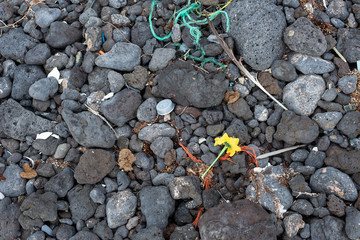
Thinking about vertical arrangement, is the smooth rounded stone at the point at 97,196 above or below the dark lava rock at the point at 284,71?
below

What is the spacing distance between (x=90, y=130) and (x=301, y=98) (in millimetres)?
2273

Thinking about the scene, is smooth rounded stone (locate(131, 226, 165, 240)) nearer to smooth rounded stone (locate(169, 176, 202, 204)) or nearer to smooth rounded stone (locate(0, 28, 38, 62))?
smooth rounded stone (locate(169, 176, 202, 204))

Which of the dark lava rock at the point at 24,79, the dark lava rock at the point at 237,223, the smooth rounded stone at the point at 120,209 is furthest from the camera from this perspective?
the dark lava rock at the point at 24,79

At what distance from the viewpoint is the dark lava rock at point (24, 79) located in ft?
12.4

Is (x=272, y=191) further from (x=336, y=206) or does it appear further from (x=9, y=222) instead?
(x=9, y=222)

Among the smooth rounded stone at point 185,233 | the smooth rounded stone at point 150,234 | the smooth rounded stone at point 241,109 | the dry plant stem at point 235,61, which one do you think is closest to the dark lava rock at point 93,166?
the smooth rounded stone at point 150,234

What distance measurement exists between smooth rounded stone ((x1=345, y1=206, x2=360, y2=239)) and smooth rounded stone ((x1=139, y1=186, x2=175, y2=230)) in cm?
161

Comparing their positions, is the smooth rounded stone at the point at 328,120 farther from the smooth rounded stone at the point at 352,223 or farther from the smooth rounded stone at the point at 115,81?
the smooth rounded stone at the point at 115,81

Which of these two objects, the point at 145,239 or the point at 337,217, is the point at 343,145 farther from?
the point at 145,239

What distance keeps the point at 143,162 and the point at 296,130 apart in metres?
1.62

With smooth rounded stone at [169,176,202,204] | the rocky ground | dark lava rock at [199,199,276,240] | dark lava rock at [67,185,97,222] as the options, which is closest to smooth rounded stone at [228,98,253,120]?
the rocky ground

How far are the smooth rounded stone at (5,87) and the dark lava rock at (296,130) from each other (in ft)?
10.1

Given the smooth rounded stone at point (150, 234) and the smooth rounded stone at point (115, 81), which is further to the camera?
the smooth rounded stone at point (115, 81)

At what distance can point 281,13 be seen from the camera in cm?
355
